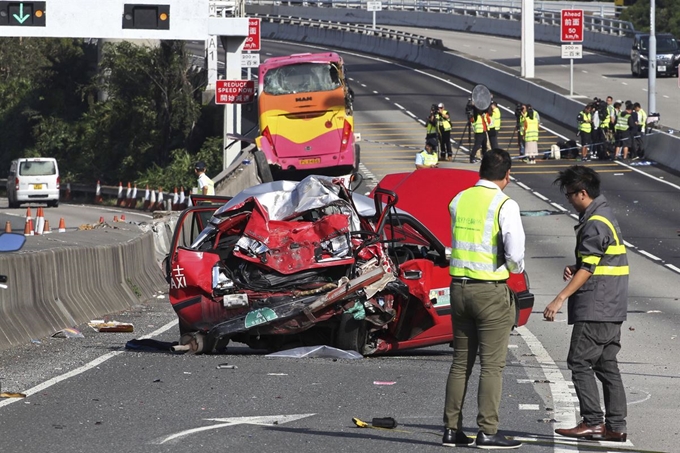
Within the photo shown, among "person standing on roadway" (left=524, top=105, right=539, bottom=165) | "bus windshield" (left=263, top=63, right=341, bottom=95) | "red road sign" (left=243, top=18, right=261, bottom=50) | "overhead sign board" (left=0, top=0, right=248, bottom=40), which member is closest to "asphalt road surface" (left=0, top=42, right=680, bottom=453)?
"bus windshield" (left=263, top=63, right=341, bottom=95)

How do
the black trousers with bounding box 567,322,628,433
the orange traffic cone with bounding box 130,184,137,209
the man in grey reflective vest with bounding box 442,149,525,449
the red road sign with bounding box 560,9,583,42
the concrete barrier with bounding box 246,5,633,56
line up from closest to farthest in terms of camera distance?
1. the man in grey reflective vest with bounding box 442,149,525,449
2. the black trousers with bounding box 567,322,628,433
3. the orange traffic cone with bounding box 130,184,137,209
4. the red road sign with bounding box 560,9,583,42
5. the concrete barrier with bounding box 246,5,633,56

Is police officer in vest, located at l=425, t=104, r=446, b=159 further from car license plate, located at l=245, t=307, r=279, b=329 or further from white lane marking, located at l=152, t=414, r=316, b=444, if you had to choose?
white lane marking, located at l=152, t=414, r=316, b=444

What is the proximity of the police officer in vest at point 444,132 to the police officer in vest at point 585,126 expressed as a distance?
13.1 feet

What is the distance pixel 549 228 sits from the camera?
28.5 meters

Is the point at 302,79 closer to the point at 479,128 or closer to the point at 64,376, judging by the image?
the point at 479,128

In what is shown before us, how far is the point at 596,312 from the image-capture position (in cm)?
849

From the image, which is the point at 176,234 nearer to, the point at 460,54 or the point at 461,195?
the point at 461,195

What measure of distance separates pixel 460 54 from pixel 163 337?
172 ft

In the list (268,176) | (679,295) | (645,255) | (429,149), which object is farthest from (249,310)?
(268,176)

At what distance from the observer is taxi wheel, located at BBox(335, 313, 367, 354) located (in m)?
12.1

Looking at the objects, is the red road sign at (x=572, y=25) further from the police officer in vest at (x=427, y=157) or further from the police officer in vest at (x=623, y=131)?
the police officer in vest at (x=427, y=157)

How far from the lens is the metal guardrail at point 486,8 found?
78.2m

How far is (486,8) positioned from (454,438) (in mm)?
84463

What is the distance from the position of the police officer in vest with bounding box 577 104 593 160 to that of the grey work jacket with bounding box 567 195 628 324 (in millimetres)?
31204
